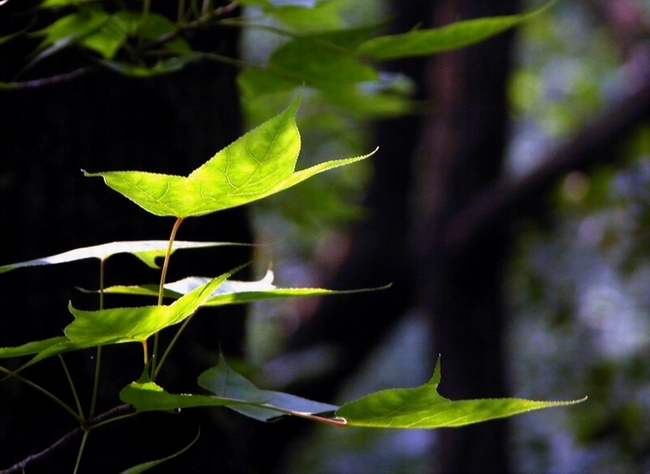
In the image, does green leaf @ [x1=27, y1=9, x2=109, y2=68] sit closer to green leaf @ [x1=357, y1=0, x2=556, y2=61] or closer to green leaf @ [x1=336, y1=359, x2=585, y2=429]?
green leaf @ [x1=357, y1=0, x2=556, y2=61]

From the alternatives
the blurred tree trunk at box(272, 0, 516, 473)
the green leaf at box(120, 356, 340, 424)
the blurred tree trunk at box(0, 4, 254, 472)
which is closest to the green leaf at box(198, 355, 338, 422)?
the green leaf at box(120, 356, 340, 424)

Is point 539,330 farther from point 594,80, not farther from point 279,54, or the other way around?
point 279,54

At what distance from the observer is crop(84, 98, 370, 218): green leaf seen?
33 cm

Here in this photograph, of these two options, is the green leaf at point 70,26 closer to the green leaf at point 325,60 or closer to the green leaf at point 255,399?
the green leaf at point 325,60

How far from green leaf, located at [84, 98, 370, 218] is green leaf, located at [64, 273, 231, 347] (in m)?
0.04

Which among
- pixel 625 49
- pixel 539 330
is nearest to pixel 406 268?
pixel 539 330

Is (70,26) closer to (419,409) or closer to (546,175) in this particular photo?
(419,409)

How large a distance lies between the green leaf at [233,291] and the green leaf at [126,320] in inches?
1.8

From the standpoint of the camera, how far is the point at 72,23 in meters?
0.55

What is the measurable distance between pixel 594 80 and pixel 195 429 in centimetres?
397

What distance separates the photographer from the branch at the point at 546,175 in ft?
6.70

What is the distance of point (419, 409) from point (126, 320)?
0.47ft

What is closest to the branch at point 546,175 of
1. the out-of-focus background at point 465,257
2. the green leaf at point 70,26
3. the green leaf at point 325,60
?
the out-of-focus background at point 465,257

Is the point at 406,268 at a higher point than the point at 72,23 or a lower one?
lower
